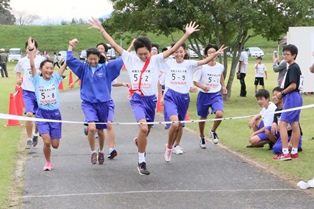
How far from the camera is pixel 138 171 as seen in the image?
28.0ft

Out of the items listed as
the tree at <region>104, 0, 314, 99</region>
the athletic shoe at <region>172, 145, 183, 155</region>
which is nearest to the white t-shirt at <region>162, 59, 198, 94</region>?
the athletic shoe at <region>172, 145, 183, 155</region>

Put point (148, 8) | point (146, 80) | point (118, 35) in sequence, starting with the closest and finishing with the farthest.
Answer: point (146, 80) → point (148, 8) → point (118, 35)

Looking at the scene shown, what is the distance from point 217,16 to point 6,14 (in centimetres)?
9590

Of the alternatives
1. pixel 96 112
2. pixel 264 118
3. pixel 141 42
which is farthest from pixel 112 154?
pixel 264 118

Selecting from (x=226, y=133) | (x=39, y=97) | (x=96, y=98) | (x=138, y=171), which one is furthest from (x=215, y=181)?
(x=226, y=133)

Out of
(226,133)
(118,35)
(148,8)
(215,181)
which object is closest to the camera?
(215,181)

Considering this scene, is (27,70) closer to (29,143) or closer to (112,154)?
(29,143)

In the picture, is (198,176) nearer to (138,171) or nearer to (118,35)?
(138,171)

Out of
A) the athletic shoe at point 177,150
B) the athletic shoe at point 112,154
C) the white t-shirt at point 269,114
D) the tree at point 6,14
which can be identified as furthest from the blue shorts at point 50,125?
the tree at point 6,14

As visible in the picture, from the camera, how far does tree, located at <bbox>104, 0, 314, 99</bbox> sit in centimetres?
1875

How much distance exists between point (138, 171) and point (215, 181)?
1.25 meters

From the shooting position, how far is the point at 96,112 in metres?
9.14

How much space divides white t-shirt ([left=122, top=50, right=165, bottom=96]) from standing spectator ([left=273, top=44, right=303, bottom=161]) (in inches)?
79.3

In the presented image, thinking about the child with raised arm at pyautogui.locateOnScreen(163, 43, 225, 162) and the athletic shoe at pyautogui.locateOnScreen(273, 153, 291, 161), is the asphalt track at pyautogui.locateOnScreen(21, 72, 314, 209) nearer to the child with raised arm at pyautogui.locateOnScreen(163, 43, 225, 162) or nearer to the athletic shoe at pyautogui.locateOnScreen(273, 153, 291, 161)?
the athletic shoe at pyautogui.locateOnScreen(273, 153, 291, 161)
